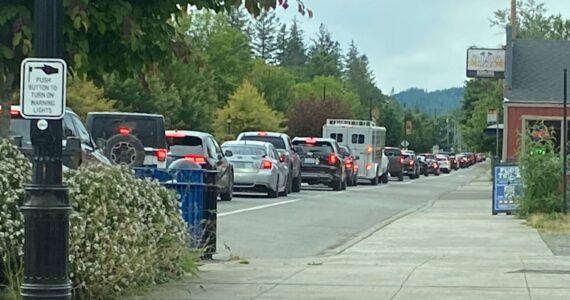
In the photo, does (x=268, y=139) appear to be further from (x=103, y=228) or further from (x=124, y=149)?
(x=103, y=228)

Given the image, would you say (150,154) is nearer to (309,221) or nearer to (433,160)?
(309,221)

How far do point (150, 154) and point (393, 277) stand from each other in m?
11.2

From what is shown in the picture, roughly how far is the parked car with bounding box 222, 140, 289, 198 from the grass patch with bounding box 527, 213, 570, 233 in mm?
9202

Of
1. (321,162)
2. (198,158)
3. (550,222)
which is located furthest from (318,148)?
(550,222)

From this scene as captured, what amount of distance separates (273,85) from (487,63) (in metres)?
66.5

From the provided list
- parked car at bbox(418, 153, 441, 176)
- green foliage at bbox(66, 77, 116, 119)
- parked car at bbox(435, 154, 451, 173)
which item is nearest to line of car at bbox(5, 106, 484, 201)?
green foliage at bbox(66, 77, 116, 119)

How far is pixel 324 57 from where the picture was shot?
157125mm

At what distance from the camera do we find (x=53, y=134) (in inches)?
277

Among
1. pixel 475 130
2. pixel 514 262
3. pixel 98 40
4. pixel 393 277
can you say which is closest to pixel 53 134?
pixel 98 40

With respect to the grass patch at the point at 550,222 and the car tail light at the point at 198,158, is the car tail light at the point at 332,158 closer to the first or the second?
the car tail light at the point at 198,158

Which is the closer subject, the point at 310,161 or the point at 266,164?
the point at 266,164

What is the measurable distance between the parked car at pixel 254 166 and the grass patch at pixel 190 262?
17.4 m

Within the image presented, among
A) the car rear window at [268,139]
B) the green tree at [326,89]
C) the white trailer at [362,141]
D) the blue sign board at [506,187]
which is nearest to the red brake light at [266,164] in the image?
the car rear window at [268,139]

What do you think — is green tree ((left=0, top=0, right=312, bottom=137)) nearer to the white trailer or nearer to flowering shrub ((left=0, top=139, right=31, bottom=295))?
flowering shrub ((left=0, top=139, right=31, bottom=295))
